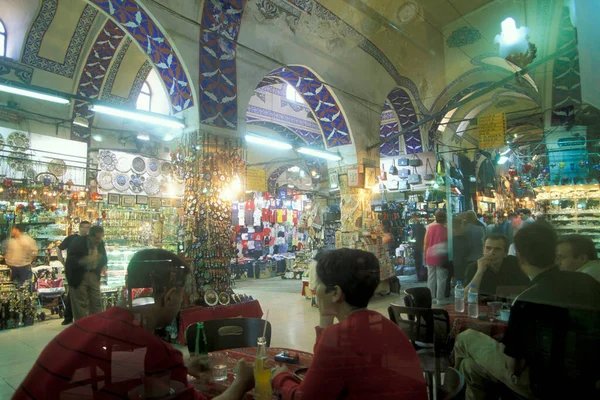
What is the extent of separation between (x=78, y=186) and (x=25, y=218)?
1.09m

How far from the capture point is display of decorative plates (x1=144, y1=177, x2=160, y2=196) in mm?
8773

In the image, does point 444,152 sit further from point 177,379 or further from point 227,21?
point 177,379

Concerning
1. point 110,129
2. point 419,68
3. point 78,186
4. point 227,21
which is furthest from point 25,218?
point 419,68

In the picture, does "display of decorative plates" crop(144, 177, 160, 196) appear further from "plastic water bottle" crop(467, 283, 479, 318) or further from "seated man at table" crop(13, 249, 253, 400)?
"seated man at table" crop(13, 249, 253, 400)

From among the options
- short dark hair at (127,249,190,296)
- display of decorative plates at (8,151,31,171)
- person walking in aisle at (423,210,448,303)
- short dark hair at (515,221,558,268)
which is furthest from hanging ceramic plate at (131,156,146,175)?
short dark hair at (515,221,558,268)

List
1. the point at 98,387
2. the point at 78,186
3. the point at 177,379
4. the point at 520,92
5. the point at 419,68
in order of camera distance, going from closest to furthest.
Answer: the point at 98,387 → the point at 177,379 → the point at 520,92 → the point at 419,68 → the point at 78,186

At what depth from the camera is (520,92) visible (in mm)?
2488

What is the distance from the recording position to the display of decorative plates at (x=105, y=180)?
8.05m

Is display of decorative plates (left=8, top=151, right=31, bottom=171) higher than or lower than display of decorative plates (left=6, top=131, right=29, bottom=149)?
lower

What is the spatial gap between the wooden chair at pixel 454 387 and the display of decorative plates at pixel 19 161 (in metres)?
8.01

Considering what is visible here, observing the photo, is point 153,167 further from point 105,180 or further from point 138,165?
point 105,180

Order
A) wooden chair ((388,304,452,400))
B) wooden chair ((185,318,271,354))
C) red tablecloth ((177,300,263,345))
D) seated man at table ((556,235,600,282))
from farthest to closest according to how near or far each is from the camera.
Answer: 1. red tablecloth ((177,300,263,345))
2. wooden chair ((388,304,452,400))
3. wooden chair ((185,318,271,354))
4. seated man at table ((556,235,600,282))

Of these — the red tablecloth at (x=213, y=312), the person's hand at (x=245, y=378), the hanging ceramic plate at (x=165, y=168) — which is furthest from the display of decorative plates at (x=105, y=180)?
the person's hand at (x=245, y=378)

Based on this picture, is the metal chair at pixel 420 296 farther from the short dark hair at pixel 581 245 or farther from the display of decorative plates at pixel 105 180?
the display of decorative plates at pixel 105 180
